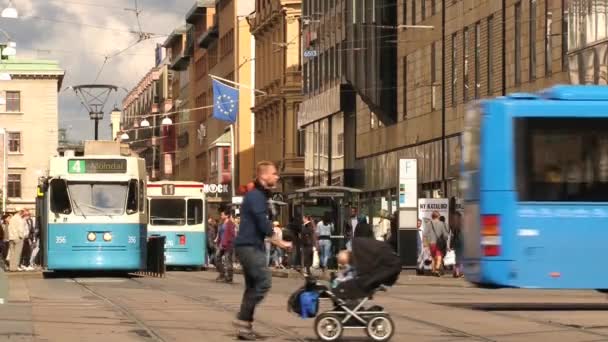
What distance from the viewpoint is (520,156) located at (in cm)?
2194

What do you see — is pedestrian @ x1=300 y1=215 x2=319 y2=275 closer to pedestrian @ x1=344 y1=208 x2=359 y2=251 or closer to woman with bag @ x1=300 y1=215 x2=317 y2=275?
woman with bag @ x1=300 y1=215 x2=317 y2=275

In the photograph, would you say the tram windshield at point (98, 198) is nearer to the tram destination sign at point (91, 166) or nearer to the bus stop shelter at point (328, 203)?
the tram destination sign at point (91, 166)

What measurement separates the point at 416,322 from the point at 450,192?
34.3 m

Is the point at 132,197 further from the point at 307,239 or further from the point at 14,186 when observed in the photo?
the point at 14,186

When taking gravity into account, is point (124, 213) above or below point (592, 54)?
below

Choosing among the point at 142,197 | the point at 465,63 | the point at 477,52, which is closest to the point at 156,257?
the point at 142,197

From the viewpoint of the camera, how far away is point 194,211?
53.0 metres

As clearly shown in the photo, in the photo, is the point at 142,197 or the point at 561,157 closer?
the point at 561,157

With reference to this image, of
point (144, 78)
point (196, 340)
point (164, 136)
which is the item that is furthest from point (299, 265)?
point (144, 78)

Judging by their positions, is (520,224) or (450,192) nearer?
(520,224)

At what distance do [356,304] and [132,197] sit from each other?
22.4 metres

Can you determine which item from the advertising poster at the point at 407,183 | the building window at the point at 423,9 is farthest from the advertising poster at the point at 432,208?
the building window at the point at 423,9

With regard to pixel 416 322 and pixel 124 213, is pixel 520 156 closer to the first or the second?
pixel 416 322

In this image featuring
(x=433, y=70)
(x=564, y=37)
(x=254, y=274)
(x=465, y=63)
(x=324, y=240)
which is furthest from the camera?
(x=433, y=70)
